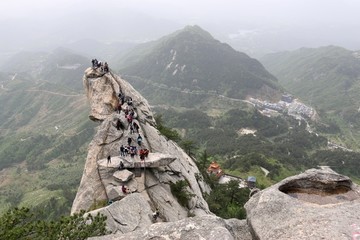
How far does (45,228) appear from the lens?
2688 cm

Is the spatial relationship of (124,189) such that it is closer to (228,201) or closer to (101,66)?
(101,66)

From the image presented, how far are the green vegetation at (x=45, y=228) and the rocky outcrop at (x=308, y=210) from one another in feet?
41.4

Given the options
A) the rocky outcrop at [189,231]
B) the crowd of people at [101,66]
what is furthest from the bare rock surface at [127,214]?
the crowd of people at [101,66]

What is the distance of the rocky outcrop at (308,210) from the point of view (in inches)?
728

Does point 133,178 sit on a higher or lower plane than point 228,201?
higher

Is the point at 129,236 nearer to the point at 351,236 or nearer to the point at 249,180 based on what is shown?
the point at 351,236

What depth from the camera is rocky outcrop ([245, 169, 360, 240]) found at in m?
18.5

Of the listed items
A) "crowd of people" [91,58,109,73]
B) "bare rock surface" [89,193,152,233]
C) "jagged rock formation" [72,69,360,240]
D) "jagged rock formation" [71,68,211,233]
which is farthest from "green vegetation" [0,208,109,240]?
"crowd of people" [91,58,109,73]

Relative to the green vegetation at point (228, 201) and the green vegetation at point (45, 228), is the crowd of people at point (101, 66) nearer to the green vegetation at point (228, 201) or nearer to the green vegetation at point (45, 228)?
the green vegetation at point (228, 201)

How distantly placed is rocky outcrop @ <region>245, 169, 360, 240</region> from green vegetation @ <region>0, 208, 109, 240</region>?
12630 mm

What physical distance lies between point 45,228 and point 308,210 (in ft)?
64.4

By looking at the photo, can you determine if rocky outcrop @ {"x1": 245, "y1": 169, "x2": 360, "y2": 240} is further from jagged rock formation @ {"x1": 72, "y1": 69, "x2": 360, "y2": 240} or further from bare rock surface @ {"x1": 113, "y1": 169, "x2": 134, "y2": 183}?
bare rock surface @ {"x1": 113, "y1": 169, "x2": 134, "y2": 183}

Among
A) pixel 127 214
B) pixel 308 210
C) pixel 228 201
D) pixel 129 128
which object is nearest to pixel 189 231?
pixel 308 210

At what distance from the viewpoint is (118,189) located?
4447 cm
